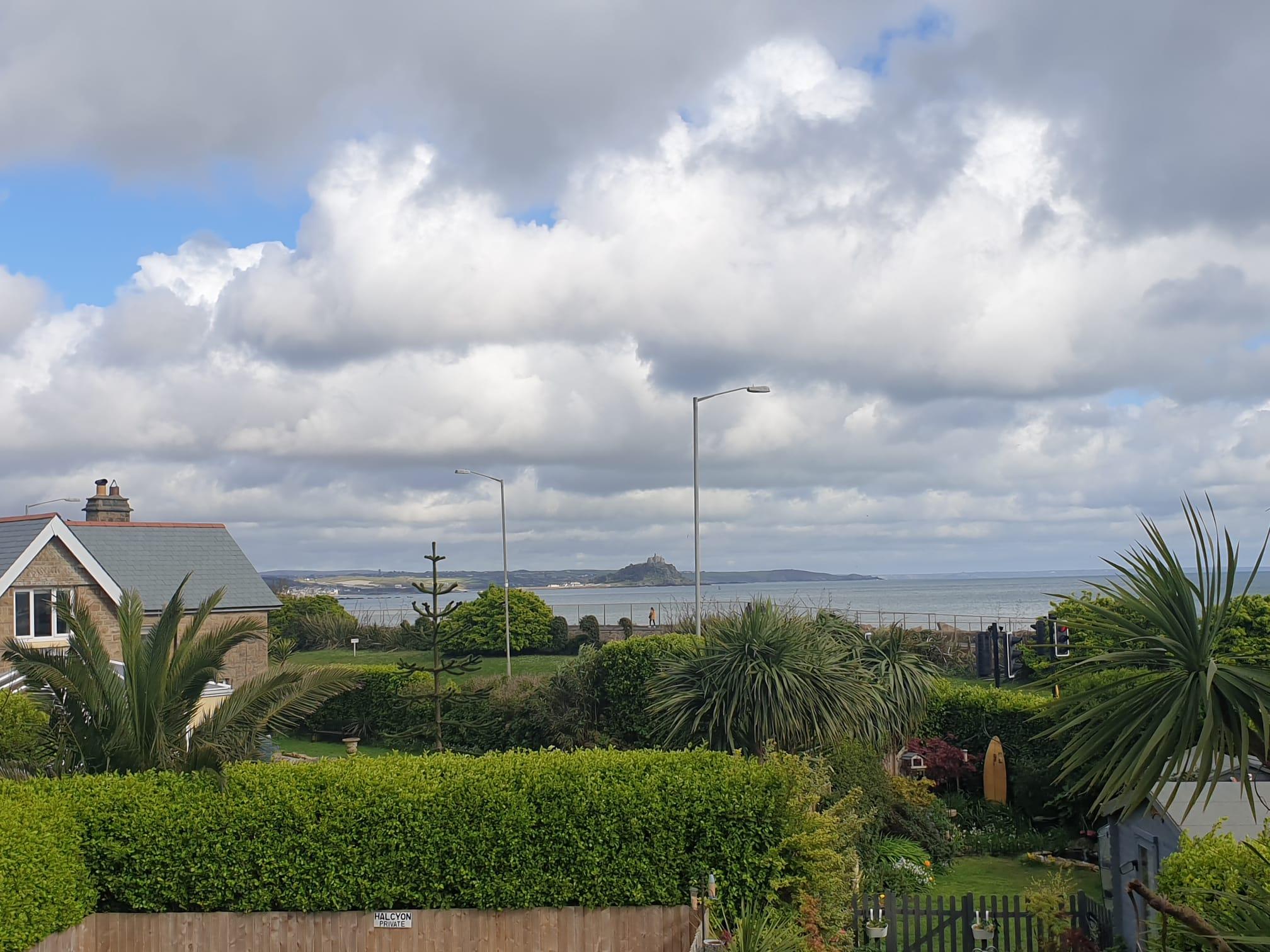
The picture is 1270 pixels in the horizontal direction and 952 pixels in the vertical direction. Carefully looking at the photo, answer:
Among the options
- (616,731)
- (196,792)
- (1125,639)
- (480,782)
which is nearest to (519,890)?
(480,782)

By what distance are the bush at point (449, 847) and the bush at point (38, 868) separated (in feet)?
0.91

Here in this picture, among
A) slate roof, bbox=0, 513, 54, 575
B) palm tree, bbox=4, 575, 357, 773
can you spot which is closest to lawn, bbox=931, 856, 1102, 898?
palm tree, bbox=4, 575, 357, 773

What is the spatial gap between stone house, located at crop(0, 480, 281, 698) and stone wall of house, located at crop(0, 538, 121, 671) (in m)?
0.02

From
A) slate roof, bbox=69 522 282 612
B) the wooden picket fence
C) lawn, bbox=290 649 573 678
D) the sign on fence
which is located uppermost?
slate roof, bbox=69 522 282 612

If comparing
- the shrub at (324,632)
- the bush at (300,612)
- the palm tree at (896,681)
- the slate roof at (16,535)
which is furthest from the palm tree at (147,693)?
the shrub at (324,632)

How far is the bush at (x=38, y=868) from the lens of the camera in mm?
12203

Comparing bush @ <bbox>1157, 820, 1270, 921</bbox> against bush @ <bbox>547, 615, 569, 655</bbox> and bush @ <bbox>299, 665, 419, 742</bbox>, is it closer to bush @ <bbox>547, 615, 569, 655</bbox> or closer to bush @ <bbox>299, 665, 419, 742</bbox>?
bush @ <bbox>299, 665, 419, 742</bbox>

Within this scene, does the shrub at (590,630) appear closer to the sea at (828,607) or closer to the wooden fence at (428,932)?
the sea at (828,607)

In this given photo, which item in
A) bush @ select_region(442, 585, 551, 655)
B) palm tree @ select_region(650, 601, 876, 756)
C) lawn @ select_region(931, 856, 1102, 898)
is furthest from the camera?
bush @ select_region(442, 585, 551, 655)

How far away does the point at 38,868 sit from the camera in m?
12.7

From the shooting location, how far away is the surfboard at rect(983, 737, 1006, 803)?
23484 mm

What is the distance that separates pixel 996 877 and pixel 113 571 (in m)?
28.9

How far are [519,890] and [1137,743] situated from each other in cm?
913

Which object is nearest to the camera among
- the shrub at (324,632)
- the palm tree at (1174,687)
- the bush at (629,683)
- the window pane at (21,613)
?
the palm tree at (1174,687)
